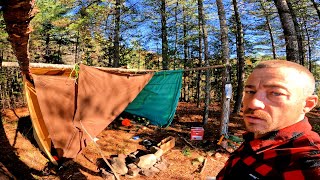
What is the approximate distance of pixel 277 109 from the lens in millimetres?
800

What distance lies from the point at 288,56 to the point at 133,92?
355 centimetres

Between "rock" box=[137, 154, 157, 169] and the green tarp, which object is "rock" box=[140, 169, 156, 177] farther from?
the green tarp

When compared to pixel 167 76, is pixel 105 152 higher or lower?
lower

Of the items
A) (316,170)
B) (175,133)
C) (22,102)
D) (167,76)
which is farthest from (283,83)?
(22,102)

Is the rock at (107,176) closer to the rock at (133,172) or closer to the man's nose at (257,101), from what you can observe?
the rock at (133,172)

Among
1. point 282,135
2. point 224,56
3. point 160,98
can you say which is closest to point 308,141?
point 282,135

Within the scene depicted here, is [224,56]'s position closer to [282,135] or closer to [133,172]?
[133,172]

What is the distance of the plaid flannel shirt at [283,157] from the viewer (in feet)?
2.25

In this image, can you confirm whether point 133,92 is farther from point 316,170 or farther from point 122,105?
point 316,170

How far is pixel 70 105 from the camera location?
13.9 ft

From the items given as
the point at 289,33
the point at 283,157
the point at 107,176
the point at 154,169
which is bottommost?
the point at 154,169

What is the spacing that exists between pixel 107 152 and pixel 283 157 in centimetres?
555

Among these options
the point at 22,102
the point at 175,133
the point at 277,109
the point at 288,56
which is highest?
the point at 288,56

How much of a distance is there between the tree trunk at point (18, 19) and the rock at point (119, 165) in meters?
3.42
